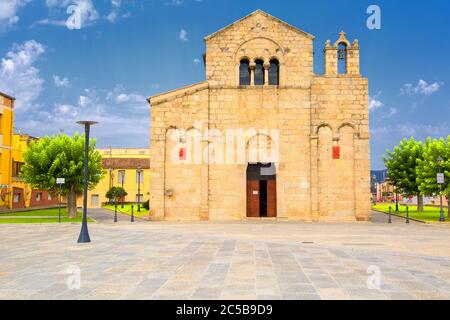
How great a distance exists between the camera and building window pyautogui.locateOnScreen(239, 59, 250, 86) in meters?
31.7

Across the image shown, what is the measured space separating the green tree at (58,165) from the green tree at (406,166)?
1212 inches

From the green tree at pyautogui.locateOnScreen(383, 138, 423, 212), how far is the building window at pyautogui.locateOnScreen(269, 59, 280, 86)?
62.4ft

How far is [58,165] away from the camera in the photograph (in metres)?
32.3

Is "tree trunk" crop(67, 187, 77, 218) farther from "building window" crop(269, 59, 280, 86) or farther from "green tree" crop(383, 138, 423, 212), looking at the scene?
"green tree" crop(383, 138, 423, 212)

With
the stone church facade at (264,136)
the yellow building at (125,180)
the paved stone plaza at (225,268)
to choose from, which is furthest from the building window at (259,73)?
the yellow building at (125,180)

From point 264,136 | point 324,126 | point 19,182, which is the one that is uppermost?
point 324,126

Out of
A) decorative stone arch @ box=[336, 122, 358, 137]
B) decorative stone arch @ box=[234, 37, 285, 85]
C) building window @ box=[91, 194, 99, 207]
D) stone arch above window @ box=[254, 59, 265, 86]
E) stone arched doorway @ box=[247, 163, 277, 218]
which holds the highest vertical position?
decorative stone arch @ box=[234, 37, 285, 85]

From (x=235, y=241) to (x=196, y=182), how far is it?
42.8ft

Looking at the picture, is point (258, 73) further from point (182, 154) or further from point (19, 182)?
point (19, 182)

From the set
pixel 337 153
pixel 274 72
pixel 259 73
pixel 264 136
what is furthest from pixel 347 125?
pixel 259 73

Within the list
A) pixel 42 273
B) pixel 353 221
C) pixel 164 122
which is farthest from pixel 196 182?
pixel 42 273

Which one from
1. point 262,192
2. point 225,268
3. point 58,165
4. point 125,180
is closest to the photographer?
point 225,268

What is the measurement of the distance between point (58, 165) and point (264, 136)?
1601cm

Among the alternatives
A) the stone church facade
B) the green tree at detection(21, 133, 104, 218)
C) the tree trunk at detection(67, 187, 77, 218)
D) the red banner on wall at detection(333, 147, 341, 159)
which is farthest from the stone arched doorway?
the tree trunk at detection(67, 187, 77, 218)
